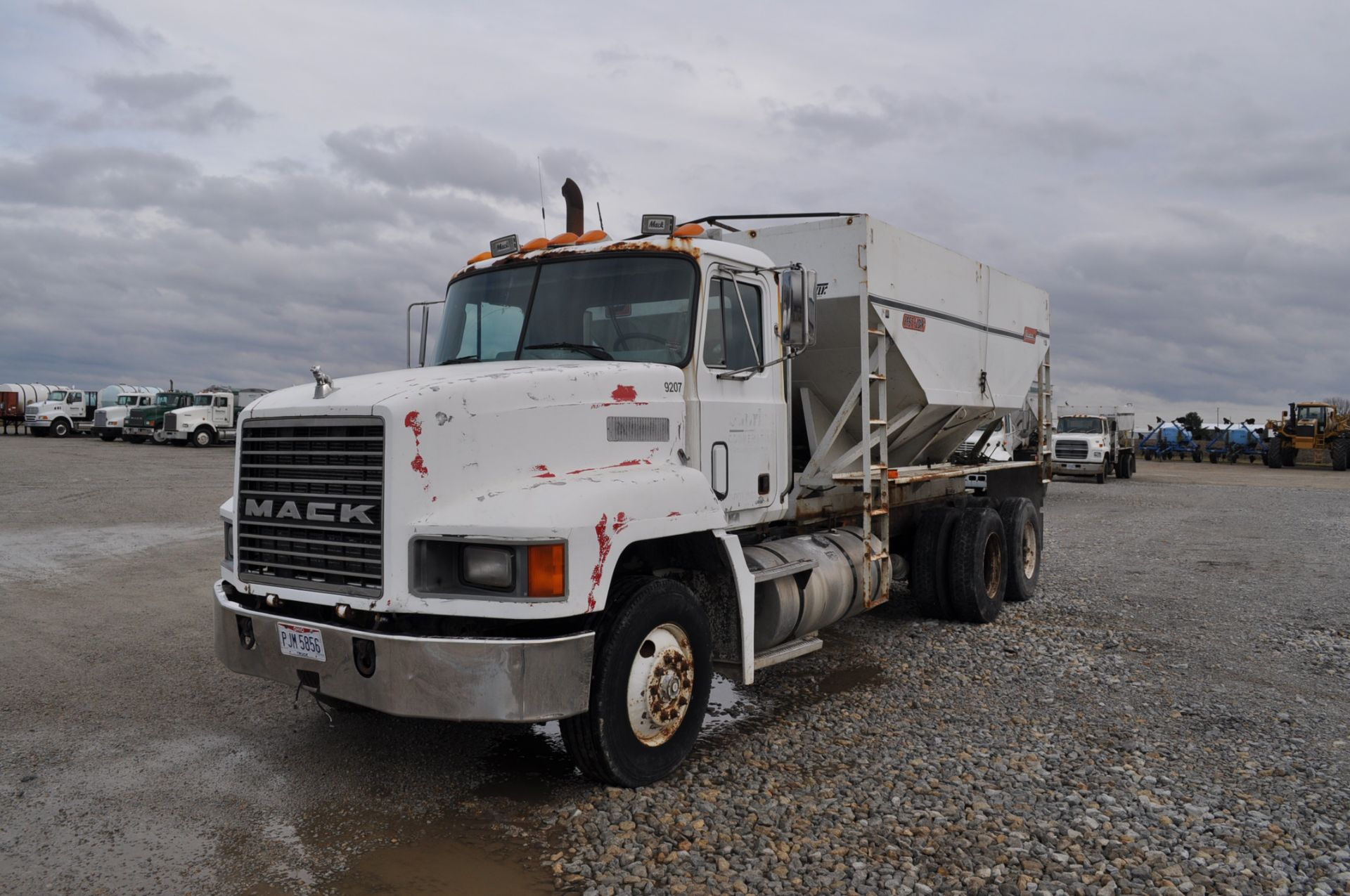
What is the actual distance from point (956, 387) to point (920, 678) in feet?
10.1

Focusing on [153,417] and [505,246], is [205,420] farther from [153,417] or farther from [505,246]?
[505,246]

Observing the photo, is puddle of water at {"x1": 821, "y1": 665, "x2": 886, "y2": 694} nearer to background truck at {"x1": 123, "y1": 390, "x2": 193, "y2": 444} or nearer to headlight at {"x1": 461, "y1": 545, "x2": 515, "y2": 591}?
headlight at {"x1": 461, "y1": 545, "x2": 515, "y2": 591}

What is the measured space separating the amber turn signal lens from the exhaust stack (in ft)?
10.7

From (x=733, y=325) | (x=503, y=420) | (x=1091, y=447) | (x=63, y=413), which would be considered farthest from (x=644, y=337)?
(x=63, y=413)

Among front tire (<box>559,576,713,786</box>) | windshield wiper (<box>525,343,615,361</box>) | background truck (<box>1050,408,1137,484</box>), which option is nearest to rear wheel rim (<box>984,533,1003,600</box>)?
front tire (<box>559,576,713,786</box>)

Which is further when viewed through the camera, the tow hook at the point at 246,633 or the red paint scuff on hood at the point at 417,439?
the tow hook at the point at 246,633

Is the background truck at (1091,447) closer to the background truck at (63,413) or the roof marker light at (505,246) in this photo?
the roof marker light at (505,246)

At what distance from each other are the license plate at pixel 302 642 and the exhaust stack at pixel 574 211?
345cm

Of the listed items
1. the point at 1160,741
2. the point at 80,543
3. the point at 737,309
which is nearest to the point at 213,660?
the point at 737,309

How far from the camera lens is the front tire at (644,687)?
15.6 ft

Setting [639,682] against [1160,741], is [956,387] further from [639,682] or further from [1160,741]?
[639,682]

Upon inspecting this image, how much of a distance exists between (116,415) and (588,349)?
143ft

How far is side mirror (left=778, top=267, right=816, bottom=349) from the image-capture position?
601cm

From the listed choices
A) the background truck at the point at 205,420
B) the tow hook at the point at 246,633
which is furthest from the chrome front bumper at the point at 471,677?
the background truck at the point at 205,420
